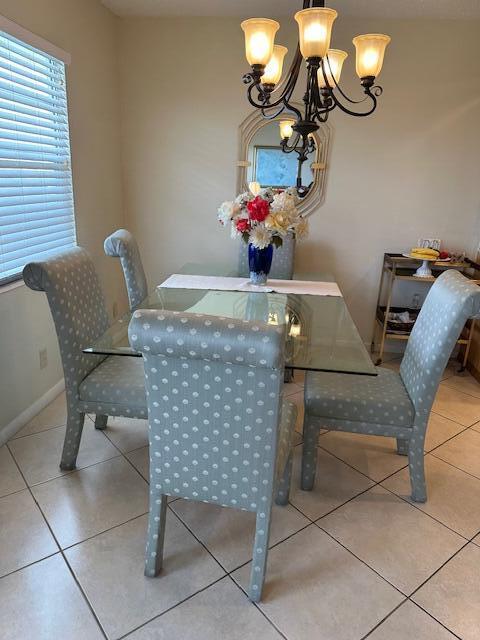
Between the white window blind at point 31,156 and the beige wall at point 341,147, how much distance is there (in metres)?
0.95

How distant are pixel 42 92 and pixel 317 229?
2145 mm

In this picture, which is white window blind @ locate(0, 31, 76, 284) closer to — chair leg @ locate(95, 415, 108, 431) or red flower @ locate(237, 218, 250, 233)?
chair leg @ locate(95, 415, 108, 431)

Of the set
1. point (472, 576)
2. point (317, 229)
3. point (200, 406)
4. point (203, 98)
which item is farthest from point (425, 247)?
point (200, 406)

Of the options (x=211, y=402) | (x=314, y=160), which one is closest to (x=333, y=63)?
(x=314, y=160)

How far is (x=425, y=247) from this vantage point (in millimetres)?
3441

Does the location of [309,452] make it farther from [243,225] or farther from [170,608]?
[243,225]

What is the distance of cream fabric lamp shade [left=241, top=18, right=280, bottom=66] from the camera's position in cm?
184

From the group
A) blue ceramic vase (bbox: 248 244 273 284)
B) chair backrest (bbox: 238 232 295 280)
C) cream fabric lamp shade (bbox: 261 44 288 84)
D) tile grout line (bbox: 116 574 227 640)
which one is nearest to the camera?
tile grout line (bbox: 116 574 227 640)

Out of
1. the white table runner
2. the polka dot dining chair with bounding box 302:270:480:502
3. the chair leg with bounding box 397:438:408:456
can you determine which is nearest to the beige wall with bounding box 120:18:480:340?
the white table runner

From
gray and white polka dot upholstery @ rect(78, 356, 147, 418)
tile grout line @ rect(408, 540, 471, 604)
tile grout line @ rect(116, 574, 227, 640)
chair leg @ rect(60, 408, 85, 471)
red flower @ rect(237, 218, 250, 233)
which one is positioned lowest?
tile grout line @ rect(116, 574, 227, 640)

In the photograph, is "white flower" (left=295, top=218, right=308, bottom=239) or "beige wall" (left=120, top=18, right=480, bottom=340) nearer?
"white flower" (left=295, top=218, right=308, bottom=239)

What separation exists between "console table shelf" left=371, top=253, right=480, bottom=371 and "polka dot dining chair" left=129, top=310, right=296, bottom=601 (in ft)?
7.06

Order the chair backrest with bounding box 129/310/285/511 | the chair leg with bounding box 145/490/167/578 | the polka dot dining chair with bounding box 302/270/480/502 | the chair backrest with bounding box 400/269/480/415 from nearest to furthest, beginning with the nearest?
the chair backrest with bounding box 129/310/285/511, the chair leg with bounding box 145/490/167/578, the chair backrest with bounding box 400/269/480/415, the polka dot dining chair with bounding box 302/270/480/502

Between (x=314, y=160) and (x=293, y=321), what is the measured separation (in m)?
1.85
